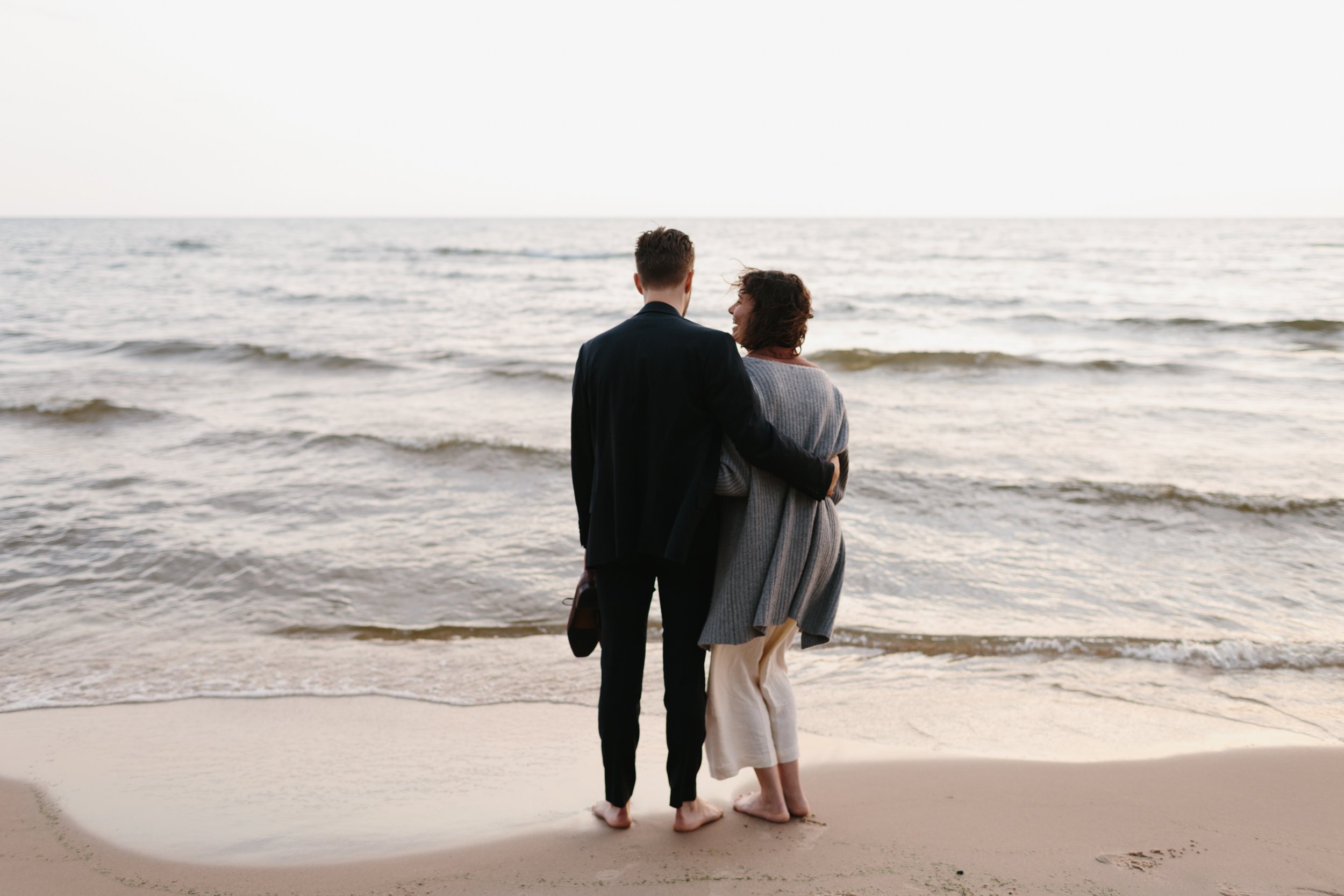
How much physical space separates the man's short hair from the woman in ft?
0.69

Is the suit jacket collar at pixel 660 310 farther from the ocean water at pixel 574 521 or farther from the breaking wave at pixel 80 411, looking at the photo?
the breaking wave at pixel 80 411

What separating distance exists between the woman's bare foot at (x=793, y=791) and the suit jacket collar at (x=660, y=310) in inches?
63.1

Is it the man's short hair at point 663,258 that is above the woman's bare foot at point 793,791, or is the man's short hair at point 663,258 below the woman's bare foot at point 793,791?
above

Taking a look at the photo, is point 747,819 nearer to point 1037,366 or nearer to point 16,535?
point 16,535

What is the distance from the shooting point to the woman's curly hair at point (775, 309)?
8.70ft

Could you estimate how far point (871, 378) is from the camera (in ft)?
44.2

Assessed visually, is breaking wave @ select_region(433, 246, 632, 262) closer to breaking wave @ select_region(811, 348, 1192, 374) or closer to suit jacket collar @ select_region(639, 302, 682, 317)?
breaking wave @ select_region(811, 348, 1192, 374)

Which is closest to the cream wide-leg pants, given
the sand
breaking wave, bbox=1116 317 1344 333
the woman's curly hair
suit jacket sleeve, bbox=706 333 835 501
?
the sand

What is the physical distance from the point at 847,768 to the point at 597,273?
107 ft

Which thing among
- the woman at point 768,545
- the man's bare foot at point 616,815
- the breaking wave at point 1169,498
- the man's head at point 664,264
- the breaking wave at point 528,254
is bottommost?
the man's bare foot at point 616,815

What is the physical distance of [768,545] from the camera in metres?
2.71

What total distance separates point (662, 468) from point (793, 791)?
4.29 feet

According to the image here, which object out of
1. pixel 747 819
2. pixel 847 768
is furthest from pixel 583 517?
pixel 847 768

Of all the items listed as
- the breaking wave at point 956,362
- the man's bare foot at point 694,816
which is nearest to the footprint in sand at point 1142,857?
the man's bare foot at point 694,816
